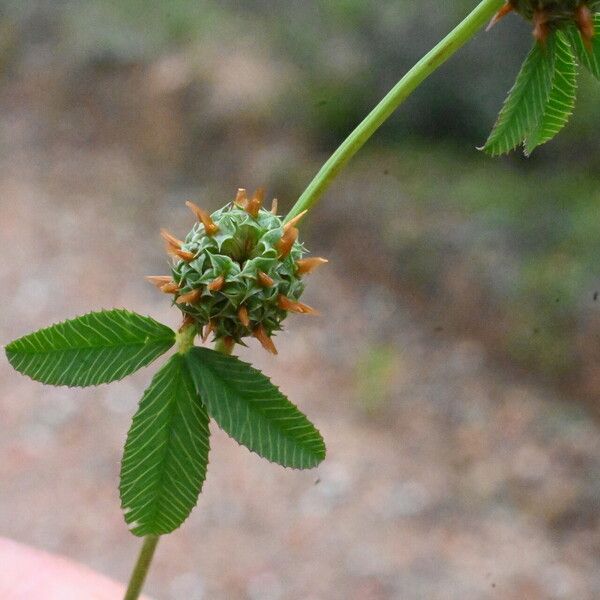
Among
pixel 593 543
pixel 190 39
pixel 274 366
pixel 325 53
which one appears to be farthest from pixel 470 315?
pixel 190 39

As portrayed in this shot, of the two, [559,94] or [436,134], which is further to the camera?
[436,134]

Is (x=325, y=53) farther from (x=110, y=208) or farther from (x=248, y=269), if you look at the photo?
(x=248, y=269)

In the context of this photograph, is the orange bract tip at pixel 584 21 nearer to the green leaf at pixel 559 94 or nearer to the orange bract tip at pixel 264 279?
the green leaf at pixel 559 94

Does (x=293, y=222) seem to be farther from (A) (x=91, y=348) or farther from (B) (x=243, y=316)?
(A) (x=91, y=348)

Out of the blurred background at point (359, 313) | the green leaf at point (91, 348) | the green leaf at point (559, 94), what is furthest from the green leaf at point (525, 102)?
the blurred background at point (359, 313)

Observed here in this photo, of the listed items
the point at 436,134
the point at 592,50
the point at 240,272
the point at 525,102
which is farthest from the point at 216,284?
the point at 436,134

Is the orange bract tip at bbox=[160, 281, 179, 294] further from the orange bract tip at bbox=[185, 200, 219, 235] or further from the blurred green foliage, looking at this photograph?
the blurred green foliage
